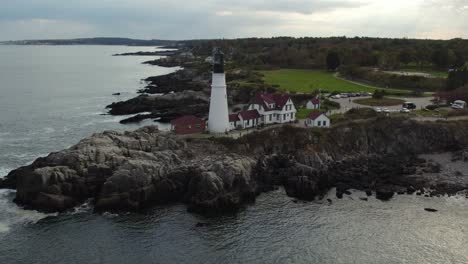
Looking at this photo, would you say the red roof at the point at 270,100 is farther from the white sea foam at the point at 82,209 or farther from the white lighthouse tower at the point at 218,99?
the white sea foam at the point at 82,209

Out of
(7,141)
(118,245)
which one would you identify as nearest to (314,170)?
(118,245)

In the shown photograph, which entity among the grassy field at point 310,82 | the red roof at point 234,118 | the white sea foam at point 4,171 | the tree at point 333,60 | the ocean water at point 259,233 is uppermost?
the tree at point 333,60

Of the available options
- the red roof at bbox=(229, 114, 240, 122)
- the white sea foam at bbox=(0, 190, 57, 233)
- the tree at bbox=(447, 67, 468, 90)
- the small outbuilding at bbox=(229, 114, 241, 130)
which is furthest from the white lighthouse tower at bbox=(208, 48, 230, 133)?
the tree at bbox=(447, 67, 468, 90)

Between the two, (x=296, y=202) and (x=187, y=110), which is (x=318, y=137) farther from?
(x=187, y=110)

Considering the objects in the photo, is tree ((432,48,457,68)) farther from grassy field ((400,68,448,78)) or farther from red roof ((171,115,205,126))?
red roof ((171,115,205,126))

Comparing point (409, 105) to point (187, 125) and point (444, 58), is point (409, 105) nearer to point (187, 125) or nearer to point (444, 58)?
point (187, 125)

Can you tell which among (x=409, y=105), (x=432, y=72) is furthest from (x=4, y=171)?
(x=432, y=72)

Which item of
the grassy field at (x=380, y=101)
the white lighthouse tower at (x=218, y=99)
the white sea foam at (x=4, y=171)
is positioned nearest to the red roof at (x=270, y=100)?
the white lighthouse tower at (x=218, y=99)
